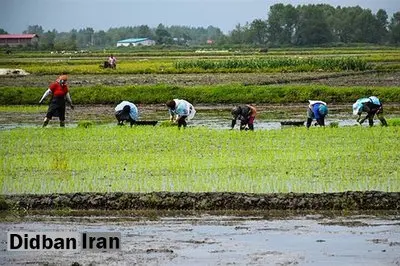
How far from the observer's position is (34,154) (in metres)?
14.7

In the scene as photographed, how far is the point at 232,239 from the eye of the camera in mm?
8867

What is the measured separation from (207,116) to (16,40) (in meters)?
60.3

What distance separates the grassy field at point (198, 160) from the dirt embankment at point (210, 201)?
1.87ft

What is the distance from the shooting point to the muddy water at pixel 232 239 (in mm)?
7953

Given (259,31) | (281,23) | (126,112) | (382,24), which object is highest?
(382,24)

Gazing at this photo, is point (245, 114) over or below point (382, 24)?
below

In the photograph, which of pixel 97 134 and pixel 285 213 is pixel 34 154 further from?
pixel 285 213

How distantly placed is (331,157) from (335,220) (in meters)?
4.07

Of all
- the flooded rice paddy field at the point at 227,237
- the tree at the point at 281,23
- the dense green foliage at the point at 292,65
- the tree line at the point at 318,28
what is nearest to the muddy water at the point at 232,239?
the flooded rice paddy field at the point at 227,237

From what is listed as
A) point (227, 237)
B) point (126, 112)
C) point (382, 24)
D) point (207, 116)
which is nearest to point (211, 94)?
point (207, 116)

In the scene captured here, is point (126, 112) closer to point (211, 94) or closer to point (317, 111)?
point (317, 111)

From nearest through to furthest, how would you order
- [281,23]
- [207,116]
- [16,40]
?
[207,116] < [16,40] < [281,23]

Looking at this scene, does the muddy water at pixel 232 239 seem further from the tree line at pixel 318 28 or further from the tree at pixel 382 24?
the tree at pixel 382 24

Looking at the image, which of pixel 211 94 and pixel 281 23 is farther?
pixel 281 23
